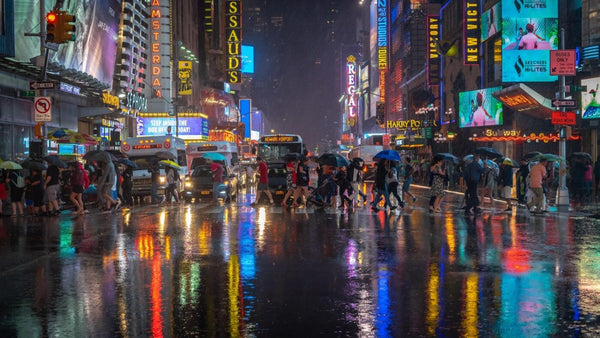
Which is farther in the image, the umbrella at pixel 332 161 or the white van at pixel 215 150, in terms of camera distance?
the white van at pixel 215 150

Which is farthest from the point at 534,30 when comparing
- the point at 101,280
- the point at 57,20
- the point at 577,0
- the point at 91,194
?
the point at 101,280

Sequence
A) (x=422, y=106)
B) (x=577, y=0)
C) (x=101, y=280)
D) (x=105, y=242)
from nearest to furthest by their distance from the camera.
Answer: (x=101, y=280)
(x=105, y=242)
(x=577, y=0)
(x=422, y=106)

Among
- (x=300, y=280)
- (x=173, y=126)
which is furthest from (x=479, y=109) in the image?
(x=300, y=280)

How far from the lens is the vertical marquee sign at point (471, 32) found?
5644 centimetres

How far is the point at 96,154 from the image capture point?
21891mm

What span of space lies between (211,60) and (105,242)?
87.3 meters

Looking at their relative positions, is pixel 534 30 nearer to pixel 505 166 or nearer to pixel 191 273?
pixel 505 166

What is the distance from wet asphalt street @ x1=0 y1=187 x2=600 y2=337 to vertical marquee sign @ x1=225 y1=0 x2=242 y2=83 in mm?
75454

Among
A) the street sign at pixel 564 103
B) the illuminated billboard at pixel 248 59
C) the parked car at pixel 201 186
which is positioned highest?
the illuminated billboard at pixel 248 59

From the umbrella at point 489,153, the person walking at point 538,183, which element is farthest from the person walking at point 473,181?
the umbrella at point 489,153

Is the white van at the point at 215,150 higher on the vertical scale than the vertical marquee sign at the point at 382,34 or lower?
lower

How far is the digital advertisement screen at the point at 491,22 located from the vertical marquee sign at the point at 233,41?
1677 inches

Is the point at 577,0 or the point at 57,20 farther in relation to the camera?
the point at 577,0

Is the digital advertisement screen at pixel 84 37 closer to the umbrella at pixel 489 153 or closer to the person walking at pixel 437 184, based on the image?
the person walking at pixel 437 184
